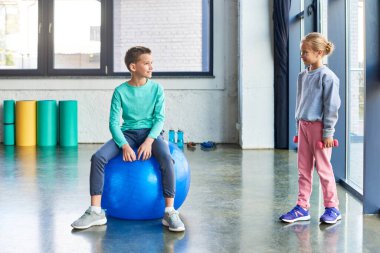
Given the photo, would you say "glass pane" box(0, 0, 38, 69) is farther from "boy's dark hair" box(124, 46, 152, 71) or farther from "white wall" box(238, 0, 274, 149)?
"boy's dark hair" box(124, 46, 152, 71)

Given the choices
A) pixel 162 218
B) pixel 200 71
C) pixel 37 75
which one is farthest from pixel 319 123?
pixel 37 75

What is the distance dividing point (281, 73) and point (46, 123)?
3.31 m

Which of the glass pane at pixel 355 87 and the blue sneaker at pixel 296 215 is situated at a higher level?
the glass pane at pixel 355 87

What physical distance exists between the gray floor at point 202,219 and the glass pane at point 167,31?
305 centimetres

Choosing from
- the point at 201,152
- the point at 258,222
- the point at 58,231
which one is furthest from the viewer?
the point at 201,152

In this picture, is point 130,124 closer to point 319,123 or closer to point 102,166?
point 102,166

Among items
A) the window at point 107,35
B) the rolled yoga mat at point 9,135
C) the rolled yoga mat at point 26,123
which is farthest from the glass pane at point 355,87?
the rolled yoga mat at point 9,135

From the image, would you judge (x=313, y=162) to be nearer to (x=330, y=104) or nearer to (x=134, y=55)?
(x=330, y=104)

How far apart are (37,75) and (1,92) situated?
593mm

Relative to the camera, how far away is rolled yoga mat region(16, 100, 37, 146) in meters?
8.30

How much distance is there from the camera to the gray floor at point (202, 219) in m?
3.13

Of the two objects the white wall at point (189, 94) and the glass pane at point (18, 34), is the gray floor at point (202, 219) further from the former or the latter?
the glass pane at point (18, 34)

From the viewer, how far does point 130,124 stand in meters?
3.71

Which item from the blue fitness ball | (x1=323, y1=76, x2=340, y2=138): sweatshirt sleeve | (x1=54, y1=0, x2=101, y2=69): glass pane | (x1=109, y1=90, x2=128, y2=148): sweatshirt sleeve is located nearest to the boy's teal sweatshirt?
(x1=109, y1=90, x2=128, y2=148): sweatshirt sleeve
